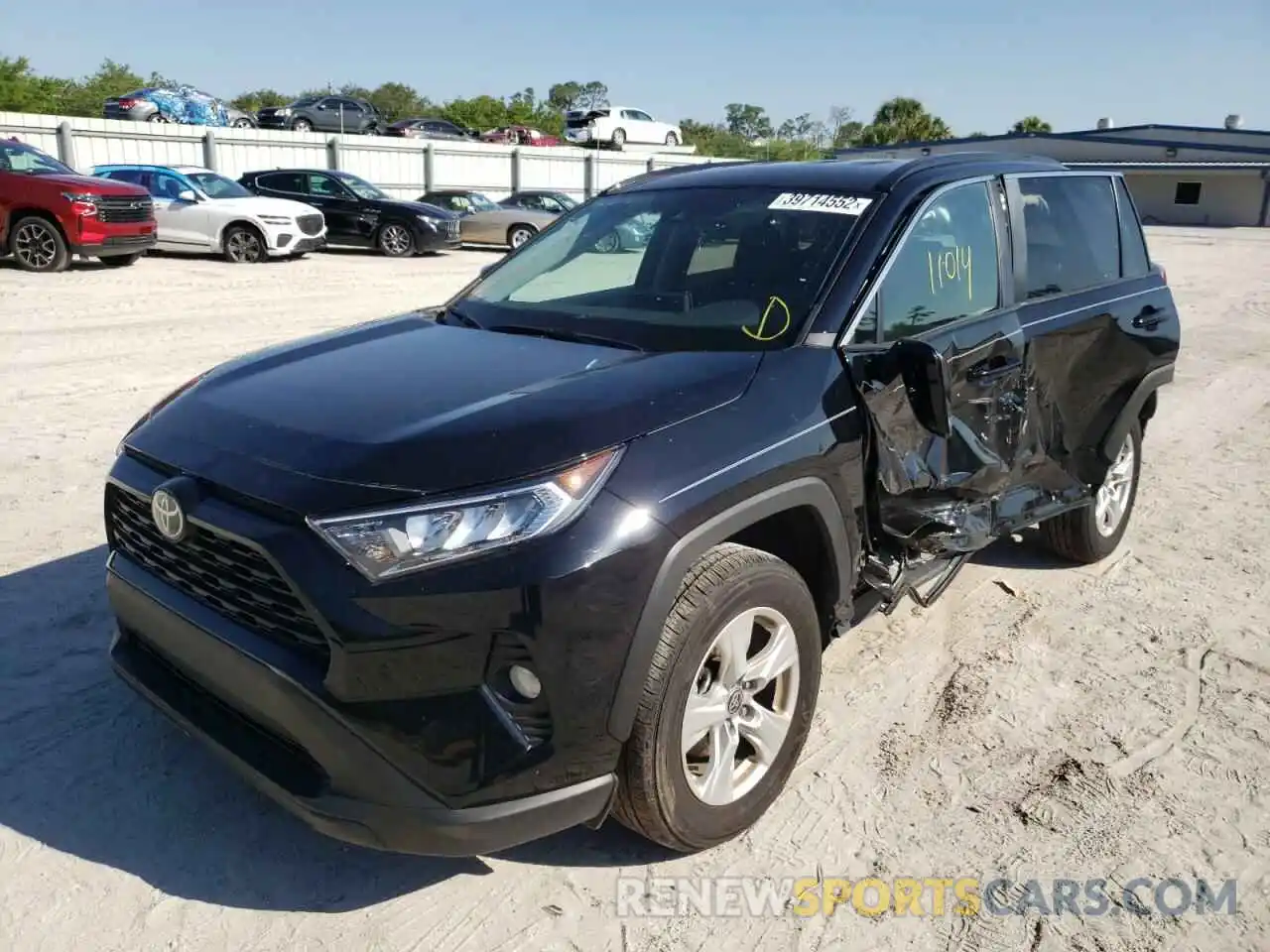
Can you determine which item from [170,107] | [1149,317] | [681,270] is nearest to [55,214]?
[681,270]

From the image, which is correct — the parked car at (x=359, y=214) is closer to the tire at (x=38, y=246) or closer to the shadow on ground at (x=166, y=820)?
the tire at (x=38, y=246)

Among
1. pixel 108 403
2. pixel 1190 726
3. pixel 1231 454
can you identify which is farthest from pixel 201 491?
pixel 1231 454

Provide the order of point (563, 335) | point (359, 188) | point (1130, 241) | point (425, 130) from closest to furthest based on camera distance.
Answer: point (563, 335) → point (1130, 241) → point (359, 188) → point (425, 130)

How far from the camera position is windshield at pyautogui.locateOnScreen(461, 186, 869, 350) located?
323cm

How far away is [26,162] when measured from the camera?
14.0 meters

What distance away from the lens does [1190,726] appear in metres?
3.56

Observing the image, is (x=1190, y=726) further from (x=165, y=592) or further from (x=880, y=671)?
(x=165, y=592)

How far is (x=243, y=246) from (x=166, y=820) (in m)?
15.9

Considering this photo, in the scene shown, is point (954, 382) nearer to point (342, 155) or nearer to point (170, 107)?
point (342, 155)

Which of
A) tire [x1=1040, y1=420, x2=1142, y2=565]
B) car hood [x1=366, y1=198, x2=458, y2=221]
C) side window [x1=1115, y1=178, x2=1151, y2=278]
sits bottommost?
tire [x1=1040, y1=420, x2=1142, y2=565]

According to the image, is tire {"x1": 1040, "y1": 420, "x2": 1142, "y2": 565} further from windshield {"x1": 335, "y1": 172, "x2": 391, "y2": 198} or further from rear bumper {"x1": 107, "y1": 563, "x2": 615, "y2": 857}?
windshield {"x1": 335, "y1": 172, "x2": 391, "y2": 198}

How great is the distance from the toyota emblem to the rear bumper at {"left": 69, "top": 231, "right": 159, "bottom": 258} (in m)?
13.2

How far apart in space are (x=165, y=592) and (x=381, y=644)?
857mm

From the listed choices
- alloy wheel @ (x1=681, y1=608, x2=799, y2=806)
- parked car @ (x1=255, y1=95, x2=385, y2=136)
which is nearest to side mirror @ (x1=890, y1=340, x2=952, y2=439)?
alloy wheel @ (x1=681, y1=608, x2=799, y2=806)
